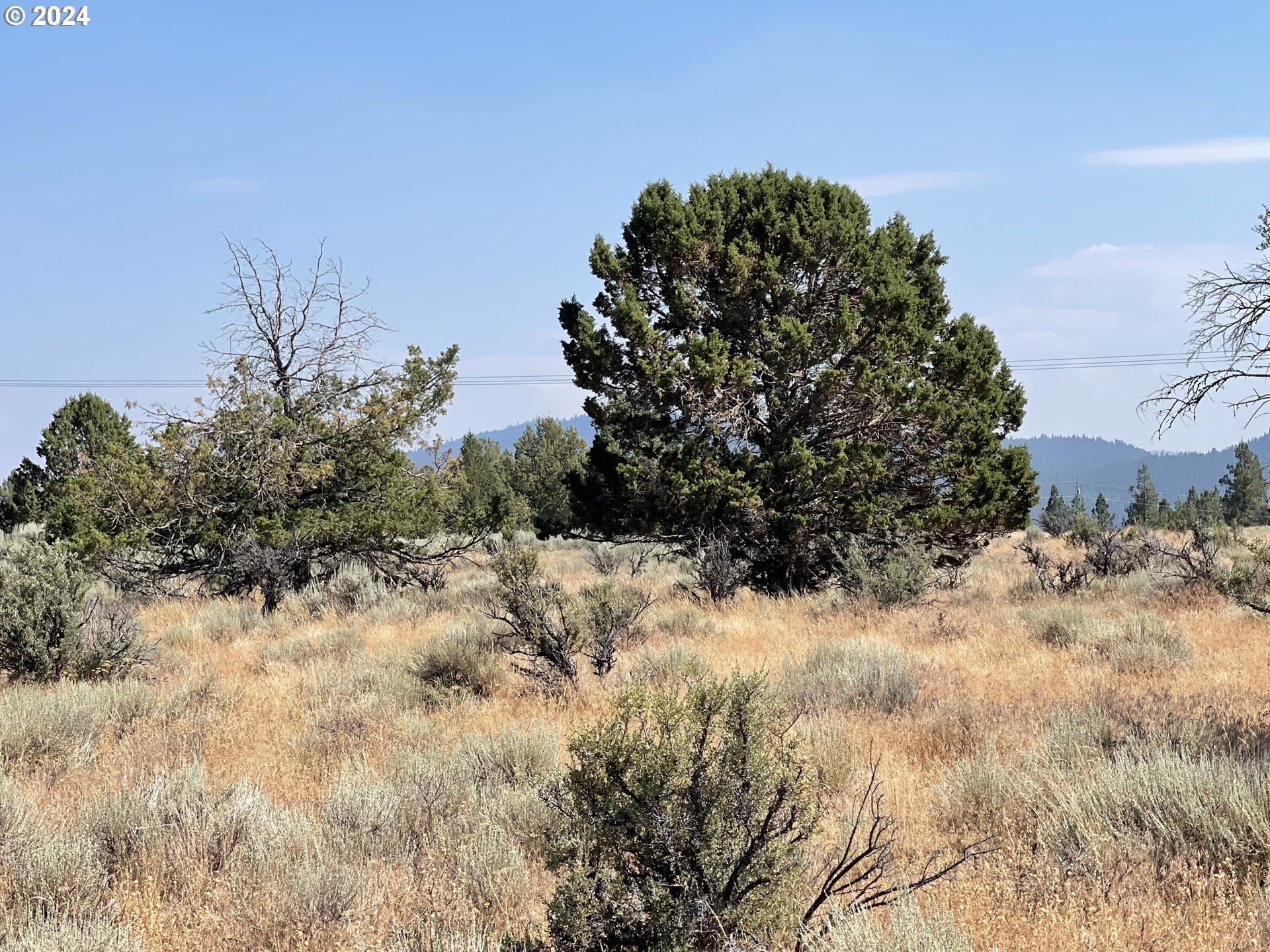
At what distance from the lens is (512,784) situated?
516 centimetres

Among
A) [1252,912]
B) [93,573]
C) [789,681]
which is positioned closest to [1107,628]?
[789,681]

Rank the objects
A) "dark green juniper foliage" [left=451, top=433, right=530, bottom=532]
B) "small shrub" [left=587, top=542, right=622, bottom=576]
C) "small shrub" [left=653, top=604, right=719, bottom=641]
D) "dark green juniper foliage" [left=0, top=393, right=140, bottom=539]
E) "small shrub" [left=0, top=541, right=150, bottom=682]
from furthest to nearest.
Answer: "dark green juniper foliage" [left=0, top=393, right=140, bottom=539] < "small shrub" [left=587, top=542, right=622, bottom=576] < "dark green juniper foliage" [left=451, top=433, right=530, bottom=532] < "small shrub" [left=653, top=604, right=719, bottom=641] < "small shrub" [left=0, top=541, right=150, bottom=682]

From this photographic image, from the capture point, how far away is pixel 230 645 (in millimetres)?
10953

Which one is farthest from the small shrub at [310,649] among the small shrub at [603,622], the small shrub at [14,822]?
the small shrub at [14,822]

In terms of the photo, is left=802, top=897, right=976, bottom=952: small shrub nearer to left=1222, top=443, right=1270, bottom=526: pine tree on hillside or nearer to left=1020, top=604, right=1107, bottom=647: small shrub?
left=1020, top=604, right=1107, bottom=647: small shrub

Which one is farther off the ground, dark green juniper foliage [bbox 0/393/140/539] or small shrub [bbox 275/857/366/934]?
dark green juniper foliage [bbox 0/393/140/539]

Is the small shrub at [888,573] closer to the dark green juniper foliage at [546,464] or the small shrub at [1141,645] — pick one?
the small shrub at [1141,645]

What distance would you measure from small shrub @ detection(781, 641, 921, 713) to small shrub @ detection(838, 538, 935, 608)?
4428 mm

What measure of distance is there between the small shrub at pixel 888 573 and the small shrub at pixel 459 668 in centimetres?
646

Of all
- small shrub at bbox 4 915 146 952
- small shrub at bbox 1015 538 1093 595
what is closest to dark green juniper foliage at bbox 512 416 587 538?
small shrub at bbox 1015 538 1093 595

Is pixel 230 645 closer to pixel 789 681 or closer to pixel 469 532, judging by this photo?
pixel 469 532

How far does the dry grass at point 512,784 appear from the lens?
138 inches

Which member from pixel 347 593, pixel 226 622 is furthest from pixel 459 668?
pixel 347 593

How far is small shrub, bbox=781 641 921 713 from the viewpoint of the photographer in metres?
6.91
